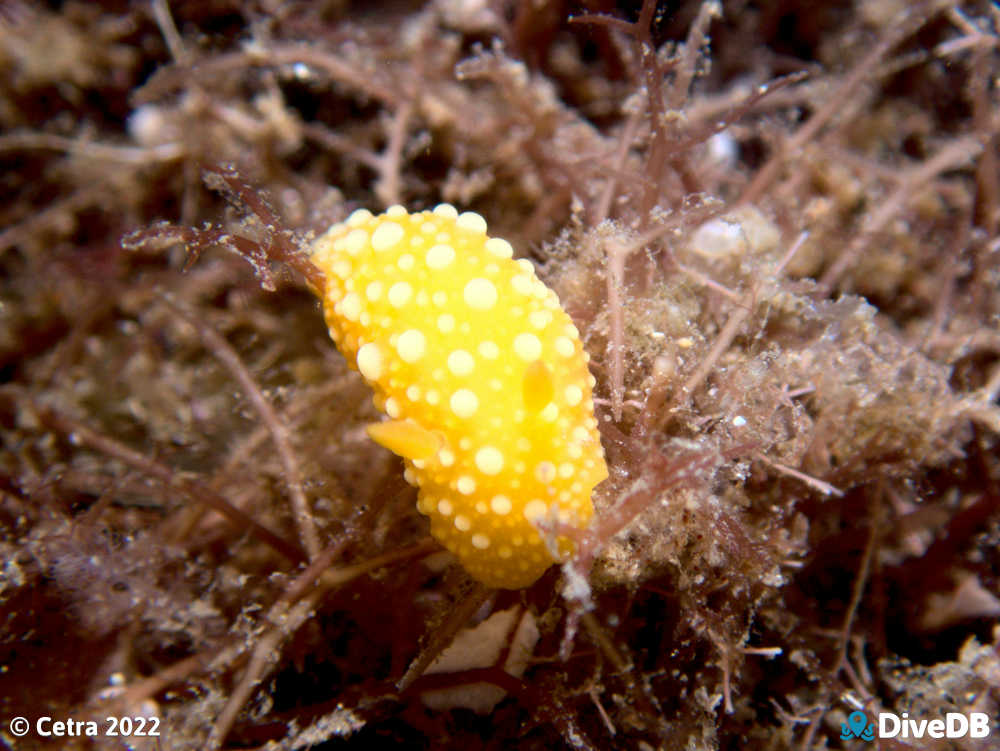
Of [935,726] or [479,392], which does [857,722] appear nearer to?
[935,726]

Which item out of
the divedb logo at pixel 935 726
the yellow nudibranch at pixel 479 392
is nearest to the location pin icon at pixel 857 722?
the divedb logo at pixel 935 726

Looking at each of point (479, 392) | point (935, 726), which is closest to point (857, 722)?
point (935, 726)

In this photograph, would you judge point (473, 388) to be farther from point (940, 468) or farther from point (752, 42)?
point (752, 42)

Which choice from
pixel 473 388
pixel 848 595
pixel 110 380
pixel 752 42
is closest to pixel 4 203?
pixel 110 380

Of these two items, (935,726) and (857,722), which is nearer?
(935,726)

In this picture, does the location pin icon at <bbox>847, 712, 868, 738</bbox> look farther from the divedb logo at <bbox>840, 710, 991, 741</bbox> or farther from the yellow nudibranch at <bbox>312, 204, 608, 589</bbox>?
the yellow nudibranch at <bbox>312, 204, 608, 589</bbox>

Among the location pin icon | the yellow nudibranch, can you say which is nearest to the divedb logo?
the location pin icon
